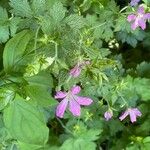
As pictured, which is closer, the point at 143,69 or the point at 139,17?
the point at 139,17

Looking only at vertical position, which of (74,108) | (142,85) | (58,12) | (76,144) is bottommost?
(76,144)

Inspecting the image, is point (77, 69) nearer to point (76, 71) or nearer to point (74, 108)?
point (76, 71)

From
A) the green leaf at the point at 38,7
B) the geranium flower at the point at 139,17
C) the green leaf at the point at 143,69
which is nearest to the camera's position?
the green leaf at the point at 38,7

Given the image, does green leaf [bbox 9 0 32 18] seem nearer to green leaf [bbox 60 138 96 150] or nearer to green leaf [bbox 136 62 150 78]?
green leaf [bbox 60 138 96 150]

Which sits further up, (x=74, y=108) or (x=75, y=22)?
(x=75, y=22)

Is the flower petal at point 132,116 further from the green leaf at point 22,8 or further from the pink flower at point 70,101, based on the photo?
the green leaf at point 22,8

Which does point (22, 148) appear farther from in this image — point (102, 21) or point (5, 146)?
point (102, 21)

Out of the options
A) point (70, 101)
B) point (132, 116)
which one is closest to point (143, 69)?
point (132, 116)

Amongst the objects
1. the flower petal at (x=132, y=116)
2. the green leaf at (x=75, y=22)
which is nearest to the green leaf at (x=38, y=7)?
the green leaf at (x=75, y=22)

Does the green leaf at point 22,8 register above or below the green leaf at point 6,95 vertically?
above
